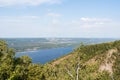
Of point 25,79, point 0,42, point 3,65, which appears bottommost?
point 25,79

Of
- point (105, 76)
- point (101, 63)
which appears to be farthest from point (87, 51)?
point (105, 76)

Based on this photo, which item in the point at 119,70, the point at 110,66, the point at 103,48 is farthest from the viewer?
the point at 103,48

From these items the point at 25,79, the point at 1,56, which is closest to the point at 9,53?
the point at 1,56

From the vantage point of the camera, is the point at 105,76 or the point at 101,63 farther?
the point at 101,63

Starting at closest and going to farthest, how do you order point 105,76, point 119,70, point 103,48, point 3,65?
1. point 3,65
2. point 105,76
3. point 119,70
4. point 103,48

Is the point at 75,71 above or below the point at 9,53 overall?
below

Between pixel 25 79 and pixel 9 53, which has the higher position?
pixel 9 53

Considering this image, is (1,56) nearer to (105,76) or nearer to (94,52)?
(105,76)

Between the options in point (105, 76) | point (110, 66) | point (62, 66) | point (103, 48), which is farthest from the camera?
point (103, 48)

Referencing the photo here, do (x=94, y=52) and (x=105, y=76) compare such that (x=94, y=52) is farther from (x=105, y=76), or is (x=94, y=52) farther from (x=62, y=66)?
(x=62, y=66)
